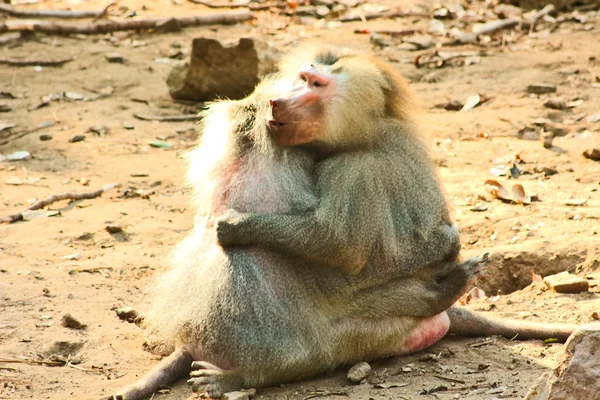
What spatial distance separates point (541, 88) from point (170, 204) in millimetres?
3564

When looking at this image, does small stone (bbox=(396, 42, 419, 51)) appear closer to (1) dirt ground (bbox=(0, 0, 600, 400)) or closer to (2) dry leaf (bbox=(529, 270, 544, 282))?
(1) dirt ground (bbox=(0, 0, 600, 400))

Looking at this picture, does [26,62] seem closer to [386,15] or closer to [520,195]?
[386,15]

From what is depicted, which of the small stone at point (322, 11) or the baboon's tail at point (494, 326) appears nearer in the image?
the baboon's tail at point (494, 326)

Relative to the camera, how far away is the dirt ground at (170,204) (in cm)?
369

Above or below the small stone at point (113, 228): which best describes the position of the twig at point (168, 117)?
above

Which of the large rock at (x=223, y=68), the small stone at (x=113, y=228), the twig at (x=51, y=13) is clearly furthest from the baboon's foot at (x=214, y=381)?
the twig at (x=51, y=13)

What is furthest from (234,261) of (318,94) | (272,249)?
(318,94)

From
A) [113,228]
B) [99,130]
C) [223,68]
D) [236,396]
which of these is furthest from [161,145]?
[236,396]

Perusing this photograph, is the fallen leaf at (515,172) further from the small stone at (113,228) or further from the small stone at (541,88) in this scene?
the small stone at (113,228)

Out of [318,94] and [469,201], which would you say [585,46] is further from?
[318,94]

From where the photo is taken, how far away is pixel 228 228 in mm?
3422

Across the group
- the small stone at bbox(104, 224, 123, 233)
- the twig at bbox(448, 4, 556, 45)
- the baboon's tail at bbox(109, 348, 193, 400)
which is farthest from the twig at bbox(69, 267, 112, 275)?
the twig at bbox(448, 4, 556, 45)

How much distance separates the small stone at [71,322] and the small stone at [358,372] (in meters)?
1.34

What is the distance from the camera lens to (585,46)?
28.8ft
